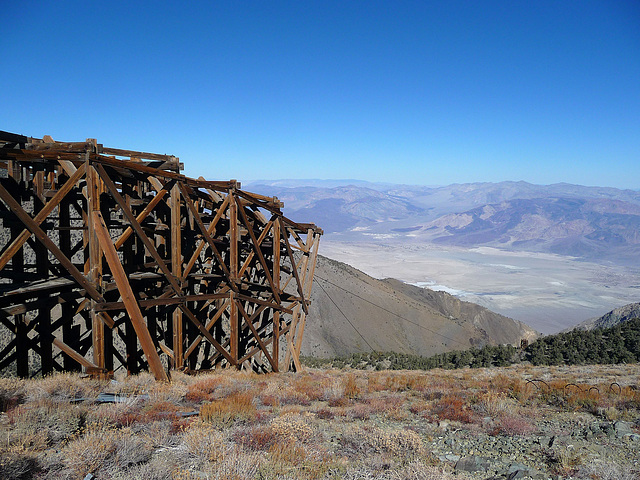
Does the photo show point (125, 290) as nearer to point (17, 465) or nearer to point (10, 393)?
point (10, 393)

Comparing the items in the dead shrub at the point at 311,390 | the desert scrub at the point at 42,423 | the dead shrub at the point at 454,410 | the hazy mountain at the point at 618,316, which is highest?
the desert scrub at the point at 42,423

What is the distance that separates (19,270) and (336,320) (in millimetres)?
34738

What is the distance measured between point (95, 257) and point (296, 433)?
4564 mm

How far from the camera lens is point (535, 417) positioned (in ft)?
21.2

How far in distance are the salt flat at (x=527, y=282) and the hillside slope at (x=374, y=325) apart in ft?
145

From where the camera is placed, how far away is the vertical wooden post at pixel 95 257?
6.29 meters

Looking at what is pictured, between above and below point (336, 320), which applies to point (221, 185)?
above

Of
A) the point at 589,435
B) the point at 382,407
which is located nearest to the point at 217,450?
the point at 382,407

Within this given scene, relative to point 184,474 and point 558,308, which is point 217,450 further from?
point 558,308

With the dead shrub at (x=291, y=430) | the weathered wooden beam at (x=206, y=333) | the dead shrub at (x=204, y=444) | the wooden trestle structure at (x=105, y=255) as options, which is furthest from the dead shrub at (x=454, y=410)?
the wooden trestle structure at (x=105, y=255)

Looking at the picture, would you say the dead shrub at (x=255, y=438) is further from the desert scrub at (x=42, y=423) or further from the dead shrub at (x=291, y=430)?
the desert scrub at (x=42, y=423)

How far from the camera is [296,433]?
16.0ft

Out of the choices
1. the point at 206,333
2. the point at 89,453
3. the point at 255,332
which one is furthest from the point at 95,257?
the point at 255,332

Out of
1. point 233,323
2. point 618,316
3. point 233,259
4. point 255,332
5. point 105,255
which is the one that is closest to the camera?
point 105,255
